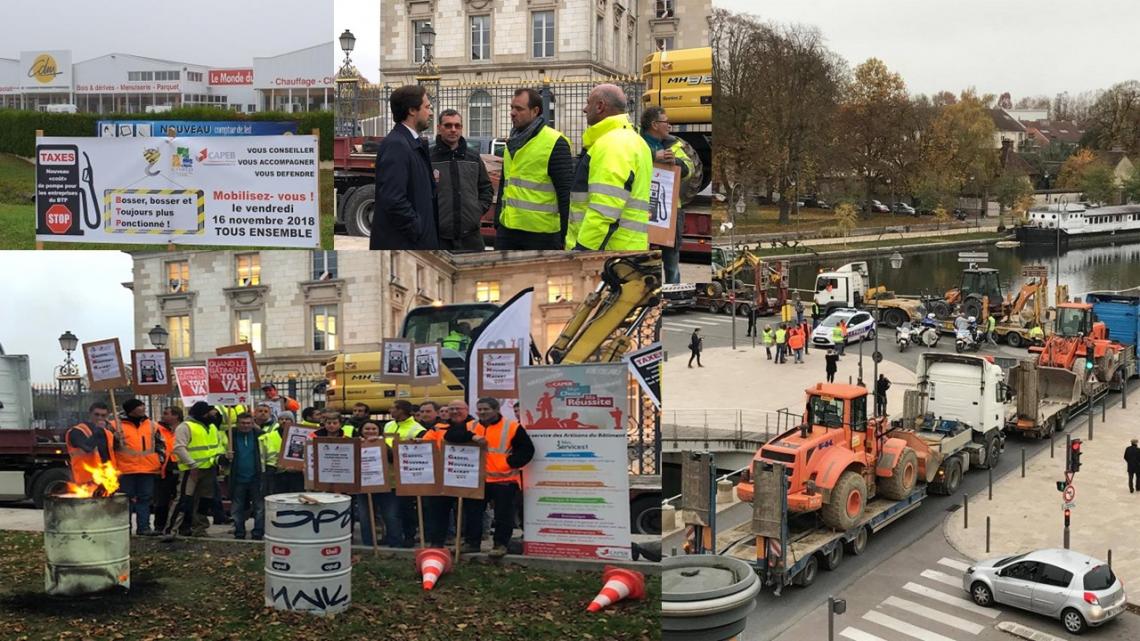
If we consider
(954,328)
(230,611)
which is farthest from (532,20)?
(954,328)

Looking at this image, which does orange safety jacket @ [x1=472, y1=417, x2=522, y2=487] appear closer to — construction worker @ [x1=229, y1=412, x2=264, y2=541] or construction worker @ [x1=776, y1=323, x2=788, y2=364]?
construction worker @ [x1=229, y1=412, x2=264, y2=541]

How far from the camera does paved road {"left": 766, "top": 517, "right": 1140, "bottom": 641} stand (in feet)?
44.4

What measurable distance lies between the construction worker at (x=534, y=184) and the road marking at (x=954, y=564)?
11.5 meters

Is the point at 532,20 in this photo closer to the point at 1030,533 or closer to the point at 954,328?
the point at 1030,533

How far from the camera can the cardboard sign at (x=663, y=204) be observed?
21.0ft

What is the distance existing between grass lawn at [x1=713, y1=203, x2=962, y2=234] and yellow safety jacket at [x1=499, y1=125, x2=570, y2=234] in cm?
5140

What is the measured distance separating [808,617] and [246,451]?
9805mm

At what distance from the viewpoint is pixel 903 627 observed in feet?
45.3

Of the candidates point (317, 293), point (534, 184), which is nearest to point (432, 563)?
point (317, 293)

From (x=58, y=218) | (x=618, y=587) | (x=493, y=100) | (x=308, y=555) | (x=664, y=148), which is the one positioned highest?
(x=493, y=100)

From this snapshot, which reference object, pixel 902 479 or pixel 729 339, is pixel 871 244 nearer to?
pixel 729 339

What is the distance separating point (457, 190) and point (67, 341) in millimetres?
2036

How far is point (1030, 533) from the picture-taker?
56.1ft

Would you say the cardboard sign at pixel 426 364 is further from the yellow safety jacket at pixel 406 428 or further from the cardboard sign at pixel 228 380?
the cardboard sign at pixel 228 380
